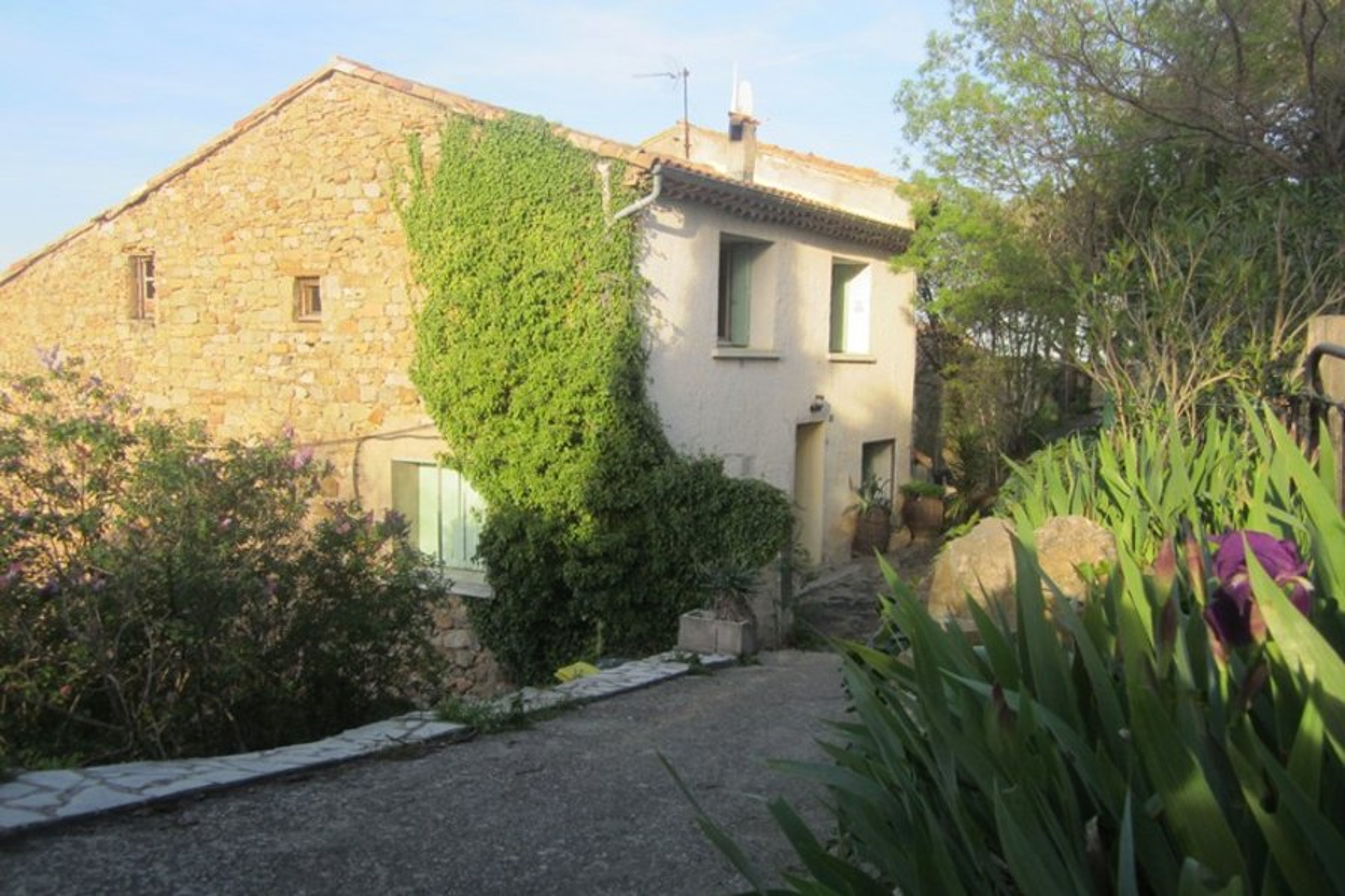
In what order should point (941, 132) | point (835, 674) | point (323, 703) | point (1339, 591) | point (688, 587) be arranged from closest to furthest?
point (1339, 591)
point (323, 703)
point (835, 674)
point (688, 587)
point (941, 132)

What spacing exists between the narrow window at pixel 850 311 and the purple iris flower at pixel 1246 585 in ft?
42.0

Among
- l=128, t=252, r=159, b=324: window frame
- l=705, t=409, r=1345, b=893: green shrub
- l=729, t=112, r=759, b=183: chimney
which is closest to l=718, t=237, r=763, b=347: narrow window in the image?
l=729, t=112, r=759, b=183: chimney

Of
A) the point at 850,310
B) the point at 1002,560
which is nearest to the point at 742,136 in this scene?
the point at 850,310

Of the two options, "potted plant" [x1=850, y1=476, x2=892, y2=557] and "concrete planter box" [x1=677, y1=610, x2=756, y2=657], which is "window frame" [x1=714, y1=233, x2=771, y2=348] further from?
"concrete planter box" [x1=677, y1=610, x2=756, y2=657]

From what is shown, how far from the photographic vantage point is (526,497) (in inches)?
414

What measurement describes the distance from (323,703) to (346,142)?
21.3 feet

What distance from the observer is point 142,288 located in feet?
42.7

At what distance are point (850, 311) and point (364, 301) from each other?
657 cm

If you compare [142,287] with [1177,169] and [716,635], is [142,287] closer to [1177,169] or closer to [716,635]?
[716,635]

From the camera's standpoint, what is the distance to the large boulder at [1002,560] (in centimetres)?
396

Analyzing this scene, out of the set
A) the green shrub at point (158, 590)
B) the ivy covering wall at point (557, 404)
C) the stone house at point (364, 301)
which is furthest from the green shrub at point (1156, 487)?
the stone house at point (364, 301)

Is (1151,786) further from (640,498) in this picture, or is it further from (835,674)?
(640,498)

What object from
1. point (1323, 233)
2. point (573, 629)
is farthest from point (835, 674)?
point (1323, 233)

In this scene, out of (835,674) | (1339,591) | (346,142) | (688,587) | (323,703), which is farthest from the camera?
(346,142)
